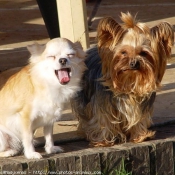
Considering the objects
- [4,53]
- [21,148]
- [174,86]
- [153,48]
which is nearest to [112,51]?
[153,48]

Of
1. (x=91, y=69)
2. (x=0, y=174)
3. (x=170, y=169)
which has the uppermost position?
(x=91, y=69)

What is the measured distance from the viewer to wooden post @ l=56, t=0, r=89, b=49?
6.00 metres

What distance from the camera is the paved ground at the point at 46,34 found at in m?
6.14

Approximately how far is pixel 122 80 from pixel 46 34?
4.18 meters

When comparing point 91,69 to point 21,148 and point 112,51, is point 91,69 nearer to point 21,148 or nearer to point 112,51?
point 112,51

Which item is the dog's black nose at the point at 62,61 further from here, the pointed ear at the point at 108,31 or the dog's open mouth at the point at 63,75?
the pointed ear at the point at 108,31

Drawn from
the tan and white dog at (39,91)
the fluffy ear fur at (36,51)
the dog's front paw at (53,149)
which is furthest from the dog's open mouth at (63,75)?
the dog's front paw at (53,149)

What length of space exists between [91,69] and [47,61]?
81 cm

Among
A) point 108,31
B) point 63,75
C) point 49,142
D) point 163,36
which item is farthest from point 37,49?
point 163,36

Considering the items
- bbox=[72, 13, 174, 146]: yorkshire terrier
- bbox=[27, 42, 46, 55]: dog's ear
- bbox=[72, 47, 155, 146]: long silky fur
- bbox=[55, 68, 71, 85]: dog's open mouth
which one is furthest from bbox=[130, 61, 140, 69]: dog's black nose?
bbox=[27, 42, 46, 55]: dog's ear

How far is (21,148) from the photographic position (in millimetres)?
5203

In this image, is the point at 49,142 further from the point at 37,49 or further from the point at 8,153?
the point at 37,49

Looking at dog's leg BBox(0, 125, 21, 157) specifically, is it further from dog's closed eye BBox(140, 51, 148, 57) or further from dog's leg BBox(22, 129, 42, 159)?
dog's closed eye BBox(140, 51, 148, 57)

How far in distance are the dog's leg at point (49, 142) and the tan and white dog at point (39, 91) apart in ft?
0.34
